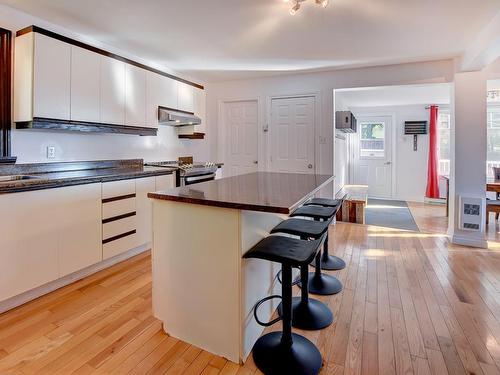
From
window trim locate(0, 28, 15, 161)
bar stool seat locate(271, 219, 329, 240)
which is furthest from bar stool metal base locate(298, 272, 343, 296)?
window trim locate(0, 28, 15, 161)

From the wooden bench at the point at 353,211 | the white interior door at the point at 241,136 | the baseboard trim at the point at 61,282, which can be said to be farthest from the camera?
the white interior door at the point at 241,136

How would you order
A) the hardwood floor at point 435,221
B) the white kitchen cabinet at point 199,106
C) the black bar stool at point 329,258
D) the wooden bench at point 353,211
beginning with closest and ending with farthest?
the black bar stool at point 329,258
the hardwood floor at point 435,221
the white kitchen cabinet at point 199,106
the wooden bench at point 353,211

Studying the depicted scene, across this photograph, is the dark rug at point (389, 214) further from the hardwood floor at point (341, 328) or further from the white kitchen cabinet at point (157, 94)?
the white kitchen cabinet at point (157, 94)

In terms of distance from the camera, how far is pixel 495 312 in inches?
82.9

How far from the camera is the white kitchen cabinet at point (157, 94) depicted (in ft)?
11.8

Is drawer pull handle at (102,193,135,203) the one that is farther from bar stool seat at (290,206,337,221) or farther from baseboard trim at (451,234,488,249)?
baseboard trim at (451,234,488,249)

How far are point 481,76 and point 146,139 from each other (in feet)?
13.9

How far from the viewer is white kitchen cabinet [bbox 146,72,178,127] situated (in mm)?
3586

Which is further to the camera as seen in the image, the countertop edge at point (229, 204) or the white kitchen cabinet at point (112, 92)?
the white kitchen cabinet at point (112, 92)

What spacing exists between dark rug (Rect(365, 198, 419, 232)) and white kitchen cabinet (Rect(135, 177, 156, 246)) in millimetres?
3441

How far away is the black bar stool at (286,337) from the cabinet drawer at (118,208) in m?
1.72

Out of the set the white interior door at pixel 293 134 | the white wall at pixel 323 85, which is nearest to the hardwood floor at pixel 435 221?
the white wall at pixel 323 85

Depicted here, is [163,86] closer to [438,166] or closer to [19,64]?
[19,64]

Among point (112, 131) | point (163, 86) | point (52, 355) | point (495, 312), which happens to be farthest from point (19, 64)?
point (495, 312)
